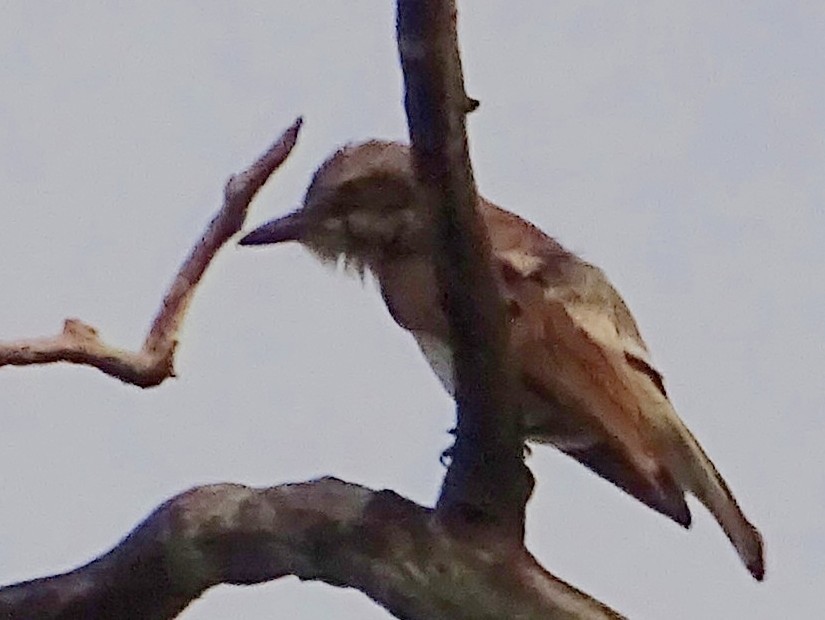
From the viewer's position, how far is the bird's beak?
269 cm

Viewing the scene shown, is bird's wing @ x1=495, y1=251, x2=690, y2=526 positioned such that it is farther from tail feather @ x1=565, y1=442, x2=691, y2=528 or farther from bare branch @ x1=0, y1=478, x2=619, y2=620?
bare branch @ x1=0, y1=478, x2=619, y2=620

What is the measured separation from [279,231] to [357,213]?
157 mm

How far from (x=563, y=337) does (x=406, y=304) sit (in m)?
0.29

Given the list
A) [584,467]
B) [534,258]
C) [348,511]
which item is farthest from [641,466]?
[348,511]

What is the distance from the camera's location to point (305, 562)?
218 centimetres

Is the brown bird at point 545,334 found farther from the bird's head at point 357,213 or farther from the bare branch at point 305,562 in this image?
the bare branch at point 305,562

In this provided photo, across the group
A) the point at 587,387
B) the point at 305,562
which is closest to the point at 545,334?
the point at 587,387

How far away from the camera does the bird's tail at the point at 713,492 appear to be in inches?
98.7

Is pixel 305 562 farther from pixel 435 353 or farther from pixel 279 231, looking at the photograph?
pixel 279 231

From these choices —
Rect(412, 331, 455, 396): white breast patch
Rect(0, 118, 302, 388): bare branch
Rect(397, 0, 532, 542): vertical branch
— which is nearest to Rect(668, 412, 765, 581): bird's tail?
Rect(412, 331, 455, 396): white breast patch

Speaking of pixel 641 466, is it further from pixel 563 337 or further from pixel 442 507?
pixel 442 507

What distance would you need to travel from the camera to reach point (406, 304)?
8.70 feet

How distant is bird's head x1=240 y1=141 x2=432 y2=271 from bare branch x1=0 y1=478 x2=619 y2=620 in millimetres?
576

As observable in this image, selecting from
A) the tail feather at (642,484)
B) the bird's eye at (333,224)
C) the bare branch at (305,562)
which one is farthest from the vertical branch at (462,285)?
the bird's eye at (333,224)
